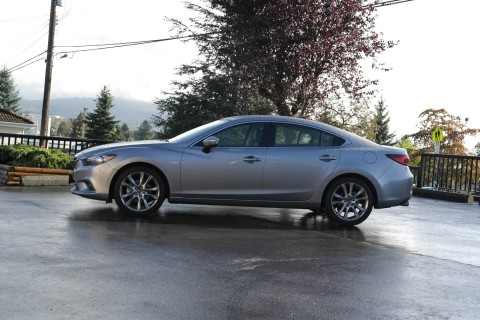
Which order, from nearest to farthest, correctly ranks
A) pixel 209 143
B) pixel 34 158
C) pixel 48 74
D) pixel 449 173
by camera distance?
pixel 209 143 → pixel 34 158 → pixel 449 173 → pixel 48 74

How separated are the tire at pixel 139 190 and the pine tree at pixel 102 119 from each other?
2523 inches

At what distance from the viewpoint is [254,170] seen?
8.93m

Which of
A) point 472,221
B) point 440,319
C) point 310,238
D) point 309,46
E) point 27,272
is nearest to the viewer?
point 440,319

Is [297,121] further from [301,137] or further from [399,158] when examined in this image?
[399,158]

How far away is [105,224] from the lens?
315 inches

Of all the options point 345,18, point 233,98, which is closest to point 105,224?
point 345,18

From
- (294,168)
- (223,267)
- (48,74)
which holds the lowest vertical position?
(223,267)

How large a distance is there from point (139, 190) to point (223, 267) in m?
3.36

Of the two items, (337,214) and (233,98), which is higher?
(233,98)

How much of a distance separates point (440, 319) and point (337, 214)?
468 cm

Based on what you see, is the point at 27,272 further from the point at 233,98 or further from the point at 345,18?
the point at 233,98

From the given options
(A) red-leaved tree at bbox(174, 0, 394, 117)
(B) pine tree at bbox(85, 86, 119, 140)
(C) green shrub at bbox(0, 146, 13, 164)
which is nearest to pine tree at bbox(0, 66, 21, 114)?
(B) pine tree at bbox(85, 86, 119, 140)

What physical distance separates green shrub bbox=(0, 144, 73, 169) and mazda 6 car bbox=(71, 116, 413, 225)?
4.60m

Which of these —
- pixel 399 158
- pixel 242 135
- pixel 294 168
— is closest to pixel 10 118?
pixel 242 135
